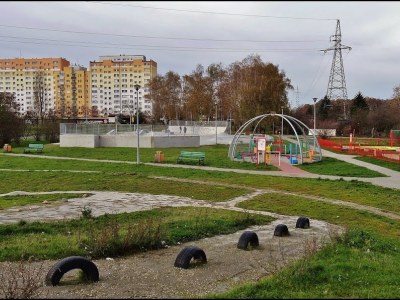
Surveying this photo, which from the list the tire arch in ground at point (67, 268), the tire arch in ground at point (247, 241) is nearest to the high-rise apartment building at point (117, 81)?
the tire arch in ground at point (247, 241)

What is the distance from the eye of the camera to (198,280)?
631cm

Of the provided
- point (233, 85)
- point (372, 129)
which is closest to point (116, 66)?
point (233, 85)

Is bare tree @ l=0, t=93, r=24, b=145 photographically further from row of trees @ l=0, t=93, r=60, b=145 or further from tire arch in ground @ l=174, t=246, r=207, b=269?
tire arch in ground @ l=174, t=246, r=207, b=269

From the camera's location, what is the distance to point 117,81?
140m

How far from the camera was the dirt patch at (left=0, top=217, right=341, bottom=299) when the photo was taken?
5.69 meters

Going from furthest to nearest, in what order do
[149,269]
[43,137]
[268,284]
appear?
1. [43,137]
2. [149,269]
3. [268,284]

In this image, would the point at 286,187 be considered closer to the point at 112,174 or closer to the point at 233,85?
the point at 112,174

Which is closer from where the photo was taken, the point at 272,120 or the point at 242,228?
the point at 242,228

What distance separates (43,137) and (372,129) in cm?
5186

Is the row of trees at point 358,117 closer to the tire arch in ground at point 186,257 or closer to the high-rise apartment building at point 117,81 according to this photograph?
the high-rise apartment building at point 117,81

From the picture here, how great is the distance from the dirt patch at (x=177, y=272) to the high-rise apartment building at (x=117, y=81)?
129741 mm

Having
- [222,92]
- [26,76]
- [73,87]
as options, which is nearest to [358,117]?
[222,92]

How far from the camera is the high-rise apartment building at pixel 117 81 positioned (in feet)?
454

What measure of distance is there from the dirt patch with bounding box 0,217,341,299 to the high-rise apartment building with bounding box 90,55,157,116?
129741 mm
